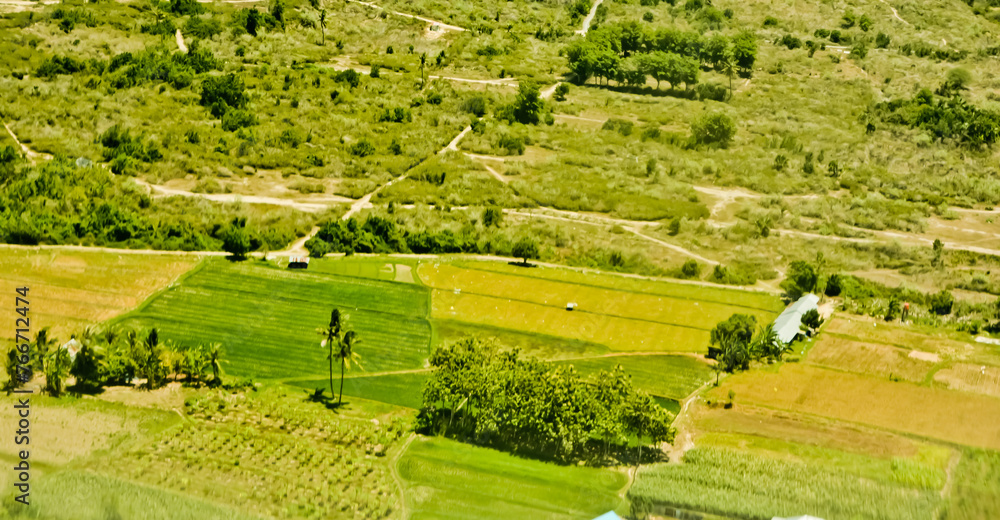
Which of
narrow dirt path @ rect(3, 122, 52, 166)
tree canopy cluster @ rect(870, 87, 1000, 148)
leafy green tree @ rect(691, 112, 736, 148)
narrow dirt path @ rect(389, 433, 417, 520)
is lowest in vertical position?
narrow dirt path @ rect(389, 433, 417, 520)

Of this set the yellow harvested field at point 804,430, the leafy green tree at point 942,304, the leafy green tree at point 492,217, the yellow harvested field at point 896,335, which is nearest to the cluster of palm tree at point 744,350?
the yellow harvested field at point 804,430

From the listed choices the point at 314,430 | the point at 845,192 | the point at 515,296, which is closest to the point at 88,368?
the point at 314,430

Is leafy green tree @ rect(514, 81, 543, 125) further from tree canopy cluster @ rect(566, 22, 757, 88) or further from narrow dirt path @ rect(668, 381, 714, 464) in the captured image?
narrow dirt path @ rect(668, 381, 714, 464)

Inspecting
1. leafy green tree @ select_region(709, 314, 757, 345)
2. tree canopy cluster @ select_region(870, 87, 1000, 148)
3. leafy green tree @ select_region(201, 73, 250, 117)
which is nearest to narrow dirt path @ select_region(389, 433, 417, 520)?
leafy green tree @ select_region(709, 314, 757, 345)

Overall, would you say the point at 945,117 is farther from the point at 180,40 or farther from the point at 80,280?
the point at 180,40

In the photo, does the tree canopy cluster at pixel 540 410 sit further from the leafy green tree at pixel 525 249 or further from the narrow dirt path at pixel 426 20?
the narrow dirt path at pixel 426 20
